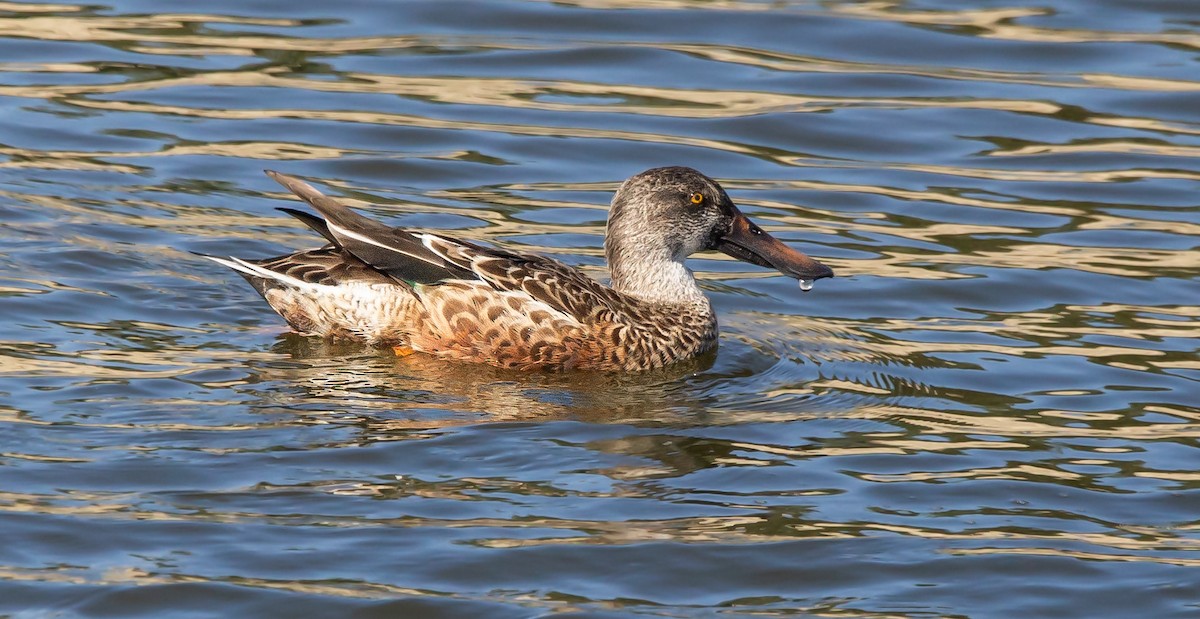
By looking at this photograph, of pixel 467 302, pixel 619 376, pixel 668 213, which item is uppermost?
pixel 668 213

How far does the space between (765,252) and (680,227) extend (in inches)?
17.8

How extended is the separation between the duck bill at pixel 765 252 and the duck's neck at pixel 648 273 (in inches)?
11.6

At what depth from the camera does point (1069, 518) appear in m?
6.88

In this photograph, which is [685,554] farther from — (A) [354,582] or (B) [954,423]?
(B) [954,423]

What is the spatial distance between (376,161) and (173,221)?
6.38 feet

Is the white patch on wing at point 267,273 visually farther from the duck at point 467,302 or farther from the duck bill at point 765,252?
the duck bill at point 765,252

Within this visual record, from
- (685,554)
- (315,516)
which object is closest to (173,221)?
(315,516)

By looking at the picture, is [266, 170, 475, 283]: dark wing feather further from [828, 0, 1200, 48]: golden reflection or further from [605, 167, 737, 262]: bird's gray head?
[828, 0, 1200, 48]: golden reflection

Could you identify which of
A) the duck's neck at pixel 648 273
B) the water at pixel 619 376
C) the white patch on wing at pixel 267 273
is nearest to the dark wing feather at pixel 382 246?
the white patch on wing at pixel 267 273

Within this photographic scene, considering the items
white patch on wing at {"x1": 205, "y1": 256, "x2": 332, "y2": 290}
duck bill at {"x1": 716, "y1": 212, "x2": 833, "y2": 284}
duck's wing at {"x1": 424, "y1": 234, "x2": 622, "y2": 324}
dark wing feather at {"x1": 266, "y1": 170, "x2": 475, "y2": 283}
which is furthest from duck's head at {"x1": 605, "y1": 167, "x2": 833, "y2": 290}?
white patch on wing at {"x1": 205, "y1": 256, "x2": 332, "y2": 290}

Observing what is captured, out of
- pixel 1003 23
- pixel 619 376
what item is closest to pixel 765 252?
pixel 619 376

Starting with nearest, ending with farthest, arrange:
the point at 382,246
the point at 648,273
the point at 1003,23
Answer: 1. the point at 382,246
2. the point at 648,273
3. the point at 1003,23

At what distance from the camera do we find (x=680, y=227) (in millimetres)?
→ 9453

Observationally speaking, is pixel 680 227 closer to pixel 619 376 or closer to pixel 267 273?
pixel 619 376
